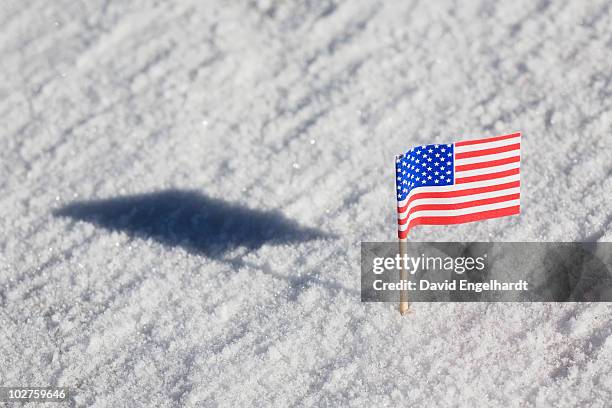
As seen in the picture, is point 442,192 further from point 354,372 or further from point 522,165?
point 522,165

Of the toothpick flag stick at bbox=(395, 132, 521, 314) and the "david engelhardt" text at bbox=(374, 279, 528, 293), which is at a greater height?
the toothpick flag stick at bbox=(395, 132, 521, 314)

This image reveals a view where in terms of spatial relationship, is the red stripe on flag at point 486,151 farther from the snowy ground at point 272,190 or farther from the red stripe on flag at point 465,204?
the snowy ground at point 272,190

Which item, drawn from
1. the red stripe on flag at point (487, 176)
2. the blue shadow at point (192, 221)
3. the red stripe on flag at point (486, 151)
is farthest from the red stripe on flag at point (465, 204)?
the blue shadow at point (192, 221)

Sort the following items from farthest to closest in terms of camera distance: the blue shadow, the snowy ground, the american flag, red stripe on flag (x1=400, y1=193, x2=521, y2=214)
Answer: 1. the blue shadow
2. the snowy ground
3. red stripe on flag (x1=400, y1=193, x2=521, y2=214)
4. the american flag

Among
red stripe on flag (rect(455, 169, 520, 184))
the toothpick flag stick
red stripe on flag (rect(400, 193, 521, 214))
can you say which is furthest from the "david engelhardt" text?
red stripe on flag (rect(455, 169, 520, 184))

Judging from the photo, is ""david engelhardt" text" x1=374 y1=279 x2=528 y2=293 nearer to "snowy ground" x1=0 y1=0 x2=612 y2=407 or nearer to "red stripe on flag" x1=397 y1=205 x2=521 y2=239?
"snowy ground" x1=0 y1=0 x2=612 y2=407

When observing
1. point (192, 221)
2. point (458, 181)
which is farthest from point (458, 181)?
point (192, 221)
